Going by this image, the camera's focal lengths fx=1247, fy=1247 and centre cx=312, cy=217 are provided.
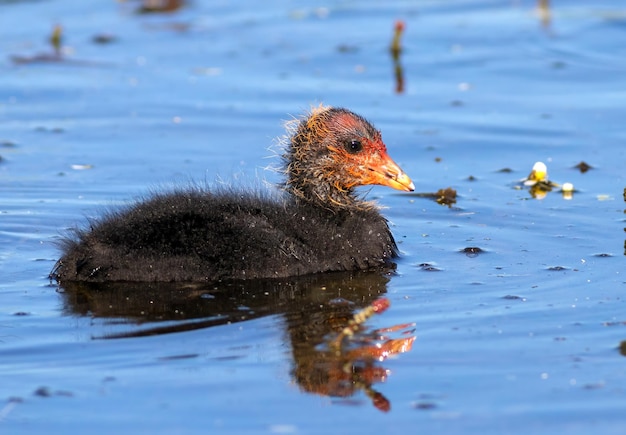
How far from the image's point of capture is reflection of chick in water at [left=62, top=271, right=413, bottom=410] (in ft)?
18.1

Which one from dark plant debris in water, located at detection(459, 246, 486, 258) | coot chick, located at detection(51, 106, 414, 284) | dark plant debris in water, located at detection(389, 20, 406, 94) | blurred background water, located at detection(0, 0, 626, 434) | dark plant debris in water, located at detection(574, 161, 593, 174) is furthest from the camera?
dark plant debris in water, located at detection(389, 20, 406, 94)

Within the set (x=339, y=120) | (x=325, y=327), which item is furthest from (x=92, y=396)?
(x=339, y=120)

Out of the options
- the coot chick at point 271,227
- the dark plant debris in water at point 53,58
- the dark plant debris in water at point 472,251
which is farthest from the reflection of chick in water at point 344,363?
the dark plant debris in water at point 53,58

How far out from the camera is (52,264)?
725cm

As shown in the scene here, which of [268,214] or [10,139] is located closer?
[268,214]

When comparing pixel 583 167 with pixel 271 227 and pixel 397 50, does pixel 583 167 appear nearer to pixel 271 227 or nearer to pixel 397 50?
pixel 271 227

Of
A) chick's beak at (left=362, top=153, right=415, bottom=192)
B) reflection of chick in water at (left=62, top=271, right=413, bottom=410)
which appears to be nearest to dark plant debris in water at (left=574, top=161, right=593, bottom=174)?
chick's beak at (left=362, top=153, right=415, bottom=192)

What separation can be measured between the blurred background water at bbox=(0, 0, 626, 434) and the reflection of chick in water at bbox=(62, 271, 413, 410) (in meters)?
0.02

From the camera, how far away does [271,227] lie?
22.7ft

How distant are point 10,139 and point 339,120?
4048 mm

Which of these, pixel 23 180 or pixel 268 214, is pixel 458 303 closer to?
pixel 268 214

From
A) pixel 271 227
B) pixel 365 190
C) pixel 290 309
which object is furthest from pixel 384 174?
pixel 290 309

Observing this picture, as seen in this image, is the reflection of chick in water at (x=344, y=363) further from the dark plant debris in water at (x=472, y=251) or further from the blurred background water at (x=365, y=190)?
the dark plant debris in water at (x=472, y=251)

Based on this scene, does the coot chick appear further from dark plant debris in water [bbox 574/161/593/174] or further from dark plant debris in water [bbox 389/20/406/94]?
dark plant debris in water [bbox 389/20/406/94]
